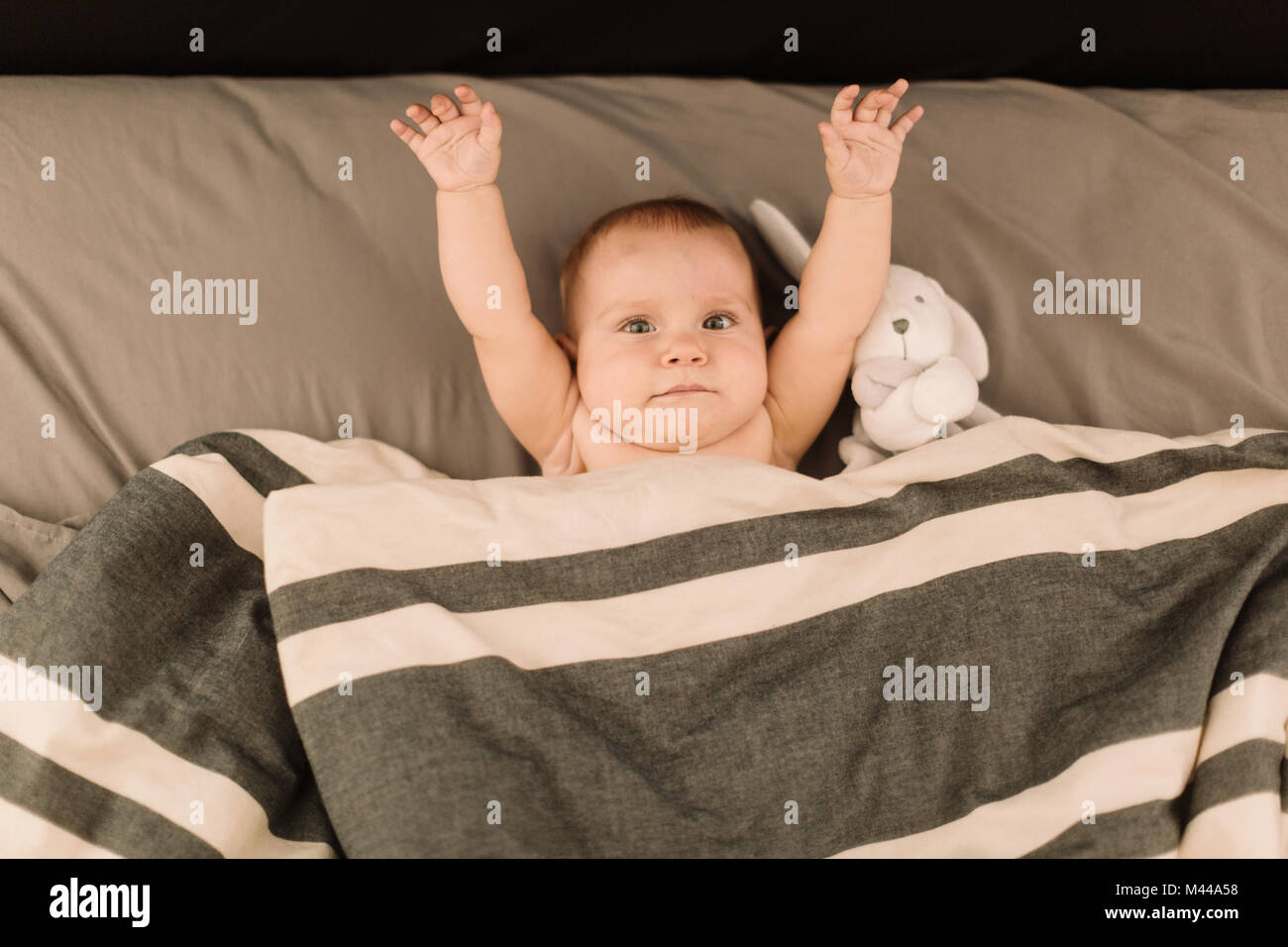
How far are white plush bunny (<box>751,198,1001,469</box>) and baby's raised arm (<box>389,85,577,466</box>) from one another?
352 millimetres

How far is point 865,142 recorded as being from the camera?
111 centimetres

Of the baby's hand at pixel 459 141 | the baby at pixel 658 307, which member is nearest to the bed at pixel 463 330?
the baby at pixel 658 307

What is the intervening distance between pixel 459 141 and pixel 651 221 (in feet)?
0.81

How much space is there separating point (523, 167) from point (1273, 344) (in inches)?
40.1

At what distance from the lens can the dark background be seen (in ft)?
4.35

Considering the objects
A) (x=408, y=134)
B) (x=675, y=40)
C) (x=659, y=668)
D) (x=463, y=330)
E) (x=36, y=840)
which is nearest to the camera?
(x=36, y=840)

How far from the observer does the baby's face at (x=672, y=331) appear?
3.69 feet

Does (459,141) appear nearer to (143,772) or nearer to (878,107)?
(878,107)

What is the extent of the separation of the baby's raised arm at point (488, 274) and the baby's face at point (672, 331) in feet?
0.18

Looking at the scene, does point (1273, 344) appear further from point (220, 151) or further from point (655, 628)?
point (220, 151)

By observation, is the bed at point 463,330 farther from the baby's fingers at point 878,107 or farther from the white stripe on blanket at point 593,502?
the baby's fingers at point 878,107
